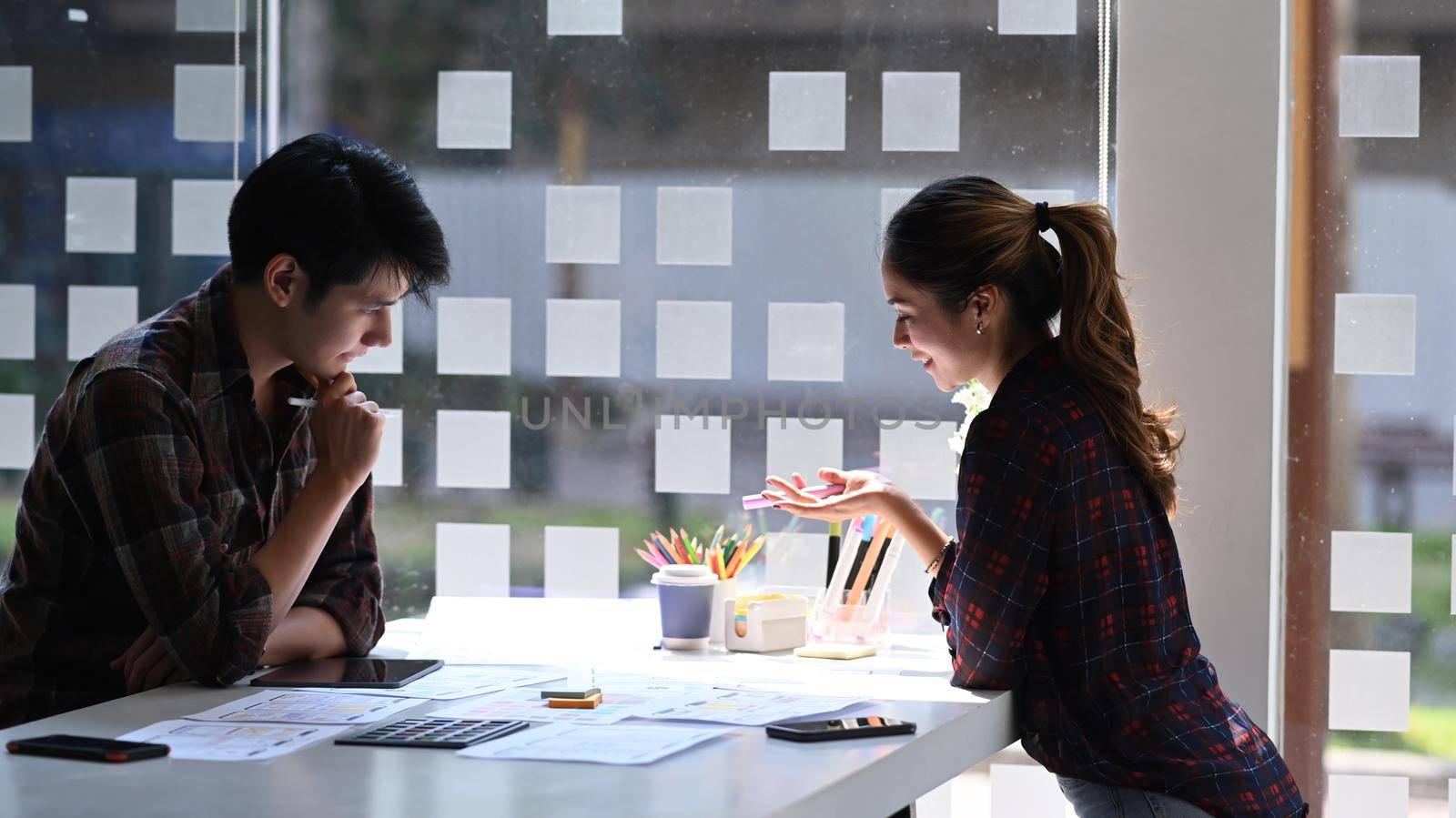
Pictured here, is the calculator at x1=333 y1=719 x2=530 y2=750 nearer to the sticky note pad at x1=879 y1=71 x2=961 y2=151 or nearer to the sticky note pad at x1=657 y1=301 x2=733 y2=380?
the sticky note pad at x1=657 y1=301 x2=733 y2=380

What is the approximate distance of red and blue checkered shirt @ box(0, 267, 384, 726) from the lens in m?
1.65

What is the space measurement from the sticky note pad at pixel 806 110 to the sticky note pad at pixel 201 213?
109cm

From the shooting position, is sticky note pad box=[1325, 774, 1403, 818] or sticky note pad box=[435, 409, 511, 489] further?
sticky note pad box=[435, 409, 511, 489]

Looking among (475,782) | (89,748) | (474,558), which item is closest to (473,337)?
(474,558)

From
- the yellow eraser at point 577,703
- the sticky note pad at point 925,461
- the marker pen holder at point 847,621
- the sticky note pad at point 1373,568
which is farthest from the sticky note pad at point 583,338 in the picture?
the sticky note pad at point 1373,568

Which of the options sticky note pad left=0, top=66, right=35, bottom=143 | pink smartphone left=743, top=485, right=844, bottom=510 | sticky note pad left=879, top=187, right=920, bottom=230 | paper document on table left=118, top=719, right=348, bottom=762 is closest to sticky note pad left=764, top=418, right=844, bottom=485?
pink smartphone left=743, top=485, right=844, bottom=510

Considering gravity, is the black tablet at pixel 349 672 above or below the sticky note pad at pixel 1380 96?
below

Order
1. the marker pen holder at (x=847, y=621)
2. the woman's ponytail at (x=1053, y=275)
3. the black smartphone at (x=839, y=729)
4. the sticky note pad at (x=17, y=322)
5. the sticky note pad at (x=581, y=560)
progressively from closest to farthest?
the black smartphone at (x=839, y=729), the woman's ponytail at (x=1053, y=275), the marker pen holder at (x=847, y=621), the sticky note pad at (x=581, y=560), the sticky note pad at (x=17, y=322)

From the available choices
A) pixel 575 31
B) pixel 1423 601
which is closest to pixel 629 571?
pixel 575 31

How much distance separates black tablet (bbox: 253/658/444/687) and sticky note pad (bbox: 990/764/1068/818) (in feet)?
3.91

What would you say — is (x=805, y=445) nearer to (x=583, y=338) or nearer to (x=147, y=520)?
(x=583, y=338)

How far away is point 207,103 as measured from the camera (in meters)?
2.75

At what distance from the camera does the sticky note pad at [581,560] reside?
2682 mm

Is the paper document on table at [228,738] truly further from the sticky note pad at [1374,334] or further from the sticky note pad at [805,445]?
the sticky note pad at [1374,334]
